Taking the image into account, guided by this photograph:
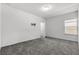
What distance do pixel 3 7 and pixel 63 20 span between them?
4.91 meters

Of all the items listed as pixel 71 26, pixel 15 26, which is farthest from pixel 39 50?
pixel 71 26

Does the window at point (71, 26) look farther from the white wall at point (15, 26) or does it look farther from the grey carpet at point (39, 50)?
the white wall at point (15, 26)

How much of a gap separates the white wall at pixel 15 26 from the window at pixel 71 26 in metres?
3.30

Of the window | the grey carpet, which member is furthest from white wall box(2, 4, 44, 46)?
the window

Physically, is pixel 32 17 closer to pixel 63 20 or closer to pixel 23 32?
pixel 23 32

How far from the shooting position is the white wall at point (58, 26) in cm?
418

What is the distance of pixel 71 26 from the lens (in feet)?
13.8

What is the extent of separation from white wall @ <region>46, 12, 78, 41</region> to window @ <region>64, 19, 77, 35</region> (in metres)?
0.33

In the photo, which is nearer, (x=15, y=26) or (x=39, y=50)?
(x=39, y=50)

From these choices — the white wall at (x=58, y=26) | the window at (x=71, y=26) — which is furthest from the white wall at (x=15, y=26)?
the window at (x=71, y=26)

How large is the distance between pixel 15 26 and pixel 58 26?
4.17 m

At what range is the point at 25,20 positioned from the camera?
3998 millimetres

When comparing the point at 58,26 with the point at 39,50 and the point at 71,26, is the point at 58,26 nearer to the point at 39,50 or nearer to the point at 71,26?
the point at 71,26

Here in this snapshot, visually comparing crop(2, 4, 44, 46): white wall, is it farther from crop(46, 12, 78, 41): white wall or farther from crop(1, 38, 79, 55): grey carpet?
crop(46, 12, 78, 41): white wall
